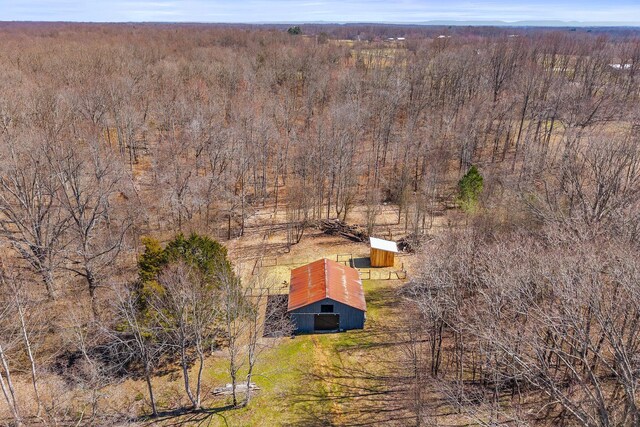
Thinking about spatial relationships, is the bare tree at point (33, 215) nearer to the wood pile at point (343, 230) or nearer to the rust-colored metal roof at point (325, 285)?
the rust-colored metal roof at point (325, 285)

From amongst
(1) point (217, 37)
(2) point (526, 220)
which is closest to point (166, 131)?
(2) point (526, 220)

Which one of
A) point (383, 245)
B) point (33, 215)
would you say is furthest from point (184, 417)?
point (383, 245)

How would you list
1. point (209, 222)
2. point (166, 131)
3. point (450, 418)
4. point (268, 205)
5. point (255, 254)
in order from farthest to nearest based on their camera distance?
point (166, 131) < point (268, 205) < point (209, 222) < point (255, 254) < point (450, 418)

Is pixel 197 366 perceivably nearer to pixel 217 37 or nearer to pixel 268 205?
pixel 268 205

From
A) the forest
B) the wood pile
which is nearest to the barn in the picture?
the forest

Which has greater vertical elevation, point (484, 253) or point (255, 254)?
point (484, 253)

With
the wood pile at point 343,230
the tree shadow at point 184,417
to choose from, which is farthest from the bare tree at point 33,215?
the wood pile at point 343,230

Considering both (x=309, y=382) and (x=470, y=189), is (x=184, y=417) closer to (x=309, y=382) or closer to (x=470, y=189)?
(x=309, y=382)

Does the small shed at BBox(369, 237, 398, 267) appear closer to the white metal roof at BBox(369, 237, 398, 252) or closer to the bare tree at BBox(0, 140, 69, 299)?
the white metal roof at BBox(369, 237, 398, 252)
